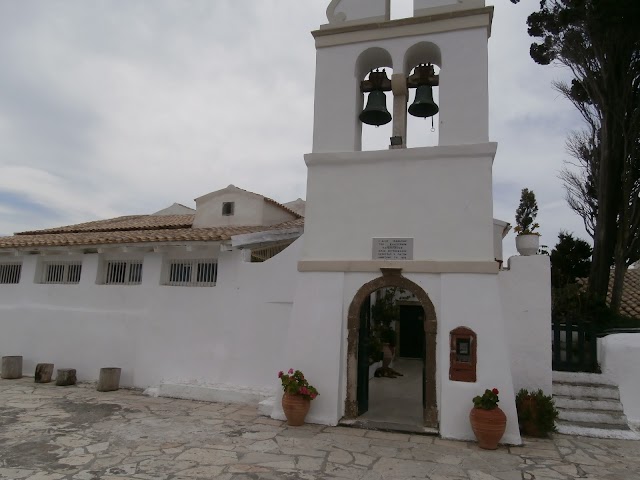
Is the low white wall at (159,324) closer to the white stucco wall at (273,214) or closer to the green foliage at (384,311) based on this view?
the white stucco wall at (273,214)

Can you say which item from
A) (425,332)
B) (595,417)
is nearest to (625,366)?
(595,417)

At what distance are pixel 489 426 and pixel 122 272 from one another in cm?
866

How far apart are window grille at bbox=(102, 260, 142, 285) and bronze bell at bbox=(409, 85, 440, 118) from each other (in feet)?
23.3

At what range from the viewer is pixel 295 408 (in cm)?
692

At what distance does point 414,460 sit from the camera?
563 cm

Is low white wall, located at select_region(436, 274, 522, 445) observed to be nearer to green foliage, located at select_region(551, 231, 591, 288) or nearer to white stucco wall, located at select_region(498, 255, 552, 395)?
white stucco wall, located at select_region(498, 255, 552, 395)

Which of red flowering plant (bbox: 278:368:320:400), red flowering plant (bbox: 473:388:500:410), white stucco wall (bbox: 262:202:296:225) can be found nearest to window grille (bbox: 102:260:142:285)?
white stucco wall (bbox: 262:202:296:225)

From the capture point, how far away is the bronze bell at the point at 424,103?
24.9 ft

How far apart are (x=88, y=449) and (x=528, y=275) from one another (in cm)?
697

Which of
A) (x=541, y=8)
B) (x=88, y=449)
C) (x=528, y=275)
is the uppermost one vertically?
(x=541, y=8)

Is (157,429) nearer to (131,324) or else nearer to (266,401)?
(266,401)

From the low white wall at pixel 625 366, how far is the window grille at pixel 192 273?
24.9ft

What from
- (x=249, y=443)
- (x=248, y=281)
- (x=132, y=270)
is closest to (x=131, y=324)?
(x=132, y=270)

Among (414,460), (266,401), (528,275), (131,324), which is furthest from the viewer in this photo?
(131,324)
